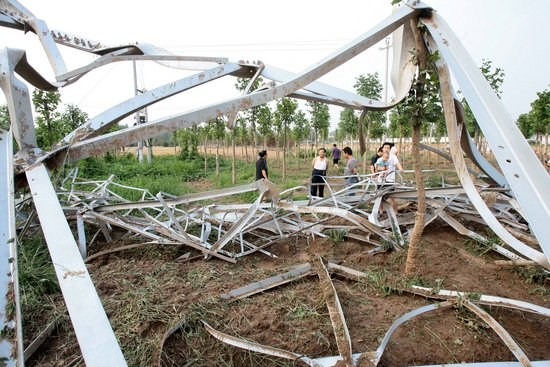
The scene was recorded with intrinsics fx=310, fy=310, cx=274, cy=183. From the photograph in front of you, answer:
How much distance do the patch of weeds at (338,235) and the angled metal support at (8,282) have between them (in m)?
2.95

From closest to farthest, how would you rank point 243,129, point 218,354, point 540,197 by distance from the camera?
point 540,197, point 218,354, point 243,129

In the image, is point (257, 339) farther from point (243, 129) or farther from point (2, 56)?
point (243, 129)

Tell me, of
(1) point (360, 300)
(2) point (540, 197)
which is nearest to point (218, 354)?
(1) point (360, 300)

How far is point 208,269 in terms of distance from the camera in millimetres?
3037

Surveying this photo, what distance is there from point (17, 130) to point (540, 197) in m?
3.05

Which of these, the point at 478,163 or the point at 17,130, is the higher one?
the point at 17,130

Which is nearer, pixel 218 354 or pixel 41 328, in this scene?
pixel 218 354

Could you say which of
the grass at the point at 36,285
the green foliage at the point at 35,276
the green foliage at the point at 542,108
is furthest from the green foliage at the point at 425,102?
the green foliage at the point at 542,108

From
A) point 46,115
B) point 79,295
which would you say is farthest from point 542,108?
point 46,115

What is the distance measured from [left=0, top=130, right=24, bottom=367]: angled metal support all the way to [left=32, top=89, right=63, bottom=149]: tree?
9.52 meters

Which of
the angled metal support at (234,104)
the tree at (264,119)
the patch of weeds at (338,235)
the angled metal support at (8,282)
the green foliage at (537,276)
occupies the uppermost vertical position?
the tree at (264,119)

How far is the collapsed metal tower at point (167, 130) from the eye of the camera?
1209mm

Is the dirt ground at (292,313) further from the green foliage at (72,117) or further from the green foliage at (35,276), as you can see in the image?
the green foliage at (72,117)

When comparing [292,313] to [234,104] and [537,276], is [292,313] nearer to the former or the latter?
[234,104]
